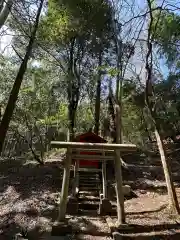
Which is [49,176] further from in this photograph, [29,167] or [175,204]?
[175,204]

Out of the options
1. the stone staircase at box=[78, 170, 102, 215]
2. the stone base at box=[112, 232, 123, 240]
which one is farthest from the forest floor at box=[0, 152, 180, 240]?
the stone staircase at box=[78, 170, 102, 215]

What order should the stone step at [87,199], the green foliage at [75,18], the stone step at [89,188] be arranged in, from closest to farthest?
the stone step at [87,199]
the green foliage at [75,18]
the stone step at [89,188]

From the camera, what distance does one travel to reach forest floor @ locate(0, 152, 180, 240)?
672cm

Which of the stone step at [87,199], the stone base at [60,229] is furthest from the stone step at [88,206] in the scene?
the stone base at [60,229]

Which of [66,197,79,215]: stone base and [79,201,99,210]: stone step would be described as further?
[79,201,99,210]: stone step

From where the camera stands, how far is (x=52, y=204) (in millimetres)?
9078

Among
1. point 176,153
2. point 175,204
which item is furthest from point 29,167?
point 176,153

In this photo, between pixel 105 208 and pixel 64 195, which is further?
pixel 105 208

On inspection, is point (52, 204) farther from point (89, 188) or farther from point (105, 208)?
point (89, 188)

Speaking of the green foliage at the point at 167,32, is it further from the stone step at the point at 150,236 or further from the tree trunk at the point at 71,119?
the tree trunk at the point at 71,119

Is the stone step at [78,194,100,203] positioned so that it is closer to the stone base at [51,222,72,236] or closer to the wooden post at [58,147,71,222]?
the wooden post at [58,147,71,222]

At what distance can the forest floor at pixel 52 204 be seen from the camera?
672 centimetres

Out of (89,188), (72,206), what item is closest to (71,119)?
(89,188)

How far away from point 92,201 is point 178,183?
3.99 metres
